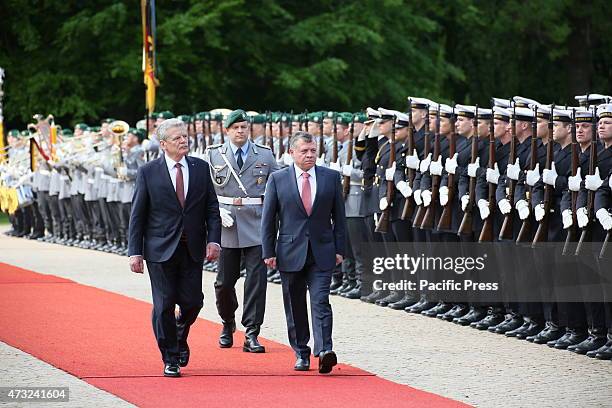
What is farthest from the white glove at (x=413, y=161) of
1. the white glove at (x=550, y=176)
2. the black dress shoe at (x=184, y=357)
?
the black dress shoe at (x=184, y=357)

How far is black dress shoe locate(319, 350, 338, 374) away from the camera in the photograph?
10445 mm

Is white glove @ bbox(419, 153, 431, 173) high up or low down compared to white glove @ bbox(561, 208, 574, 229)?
up

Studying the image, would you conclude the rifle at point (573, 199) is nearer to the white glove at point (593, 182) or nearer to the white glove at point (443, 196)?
the white glove at point (593, 182)

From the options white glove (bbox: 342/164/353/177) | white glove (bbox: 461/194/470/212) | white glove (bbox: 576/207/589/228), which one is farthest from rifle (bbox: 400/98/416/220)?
white glove (bbox: 576/207/589/228)

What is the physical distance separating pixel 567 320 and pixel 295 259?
2.45 m

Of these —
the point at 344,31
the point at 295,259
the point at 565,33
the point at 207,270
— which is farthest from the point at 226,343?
the point at 565,33

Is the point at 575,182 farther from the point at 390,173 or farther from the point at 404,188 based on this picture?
the point at 390,173

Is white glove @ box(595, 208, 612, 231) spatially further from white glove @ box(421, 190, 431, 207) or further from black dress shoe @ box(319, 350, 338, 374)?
white glove @ box(421, 190, 431, 207)

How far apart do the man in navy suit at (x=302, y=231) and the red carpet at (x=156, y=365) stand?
16.7 inches

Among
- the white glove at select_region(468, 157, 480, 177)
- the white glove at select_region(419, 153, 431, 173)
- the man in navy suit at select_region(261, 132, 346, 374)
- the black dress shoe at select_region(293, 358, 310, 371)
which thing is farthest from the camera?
the white glove at select_region(419, 153, 431, 173)

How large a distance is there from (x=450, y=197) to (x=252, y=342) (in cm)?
265

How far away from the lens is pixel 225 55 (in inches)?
1556

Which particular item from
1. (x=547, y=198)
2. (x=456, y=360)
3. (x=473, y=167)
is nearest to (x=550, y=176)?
(x=547, y=198)

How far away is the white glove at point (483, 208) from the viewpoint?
1291 cm
